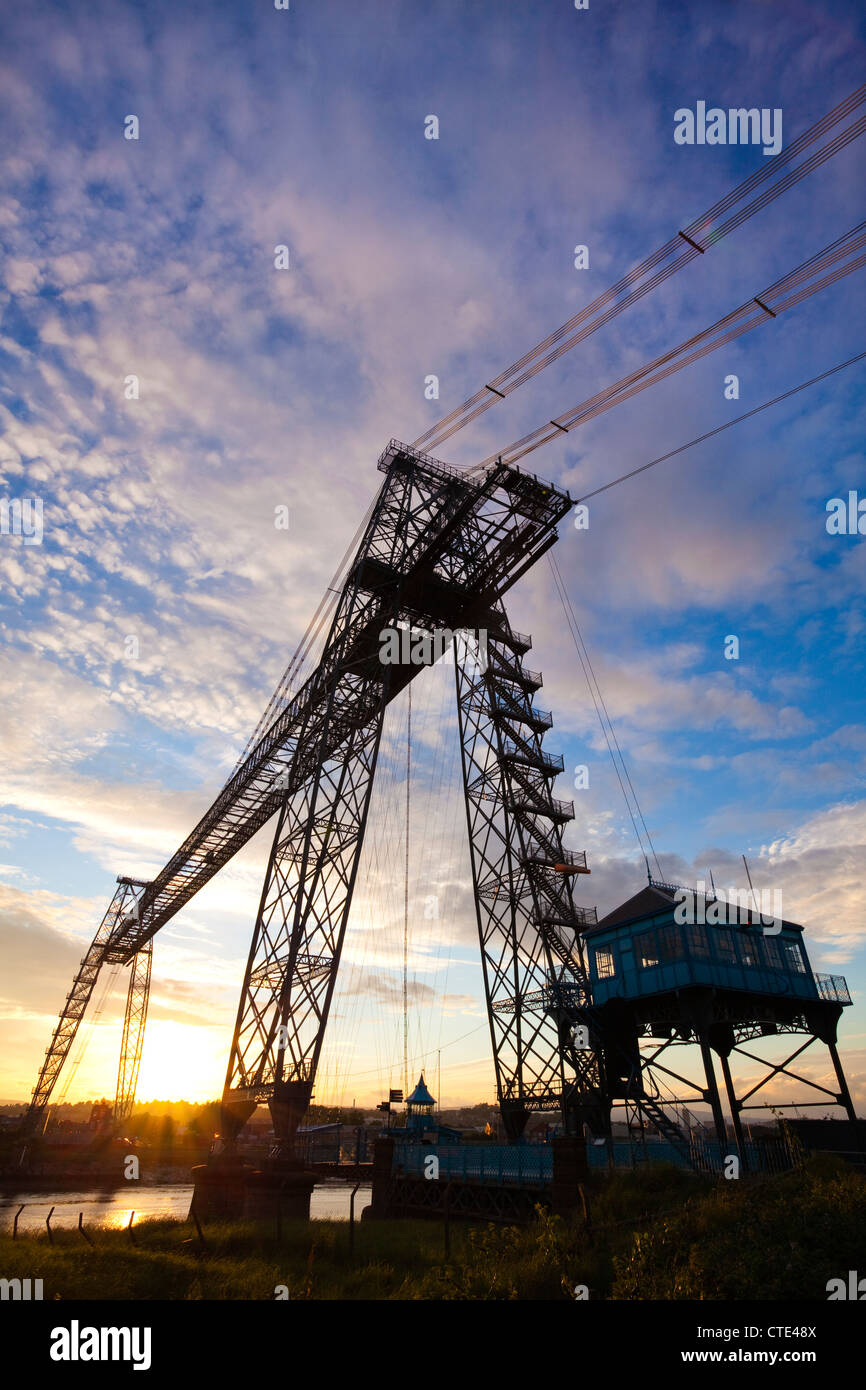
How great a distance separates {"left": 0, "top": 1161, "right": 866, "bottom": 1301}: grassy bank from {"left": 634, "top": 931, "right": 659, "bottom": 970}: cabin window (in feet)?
28.3

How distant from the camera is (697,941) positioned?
69.4ft

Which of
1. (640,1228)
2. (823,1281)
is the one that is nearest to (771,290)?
(823,1281)

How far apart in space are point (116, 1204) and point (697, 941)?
125 ft

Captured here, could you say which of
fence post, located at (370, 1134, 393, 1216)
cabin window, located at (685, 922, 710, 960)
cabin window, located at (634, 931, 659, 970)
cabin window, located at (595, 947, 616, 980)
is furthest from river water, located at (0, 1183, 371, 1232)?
cabin window, located at (685, 922, 710, 960)

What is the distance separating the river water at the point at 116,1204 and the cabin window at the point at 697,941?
1860cm

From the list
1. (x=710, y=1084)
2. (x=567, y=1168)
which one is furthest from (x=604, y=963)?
(x=567, y=1168)

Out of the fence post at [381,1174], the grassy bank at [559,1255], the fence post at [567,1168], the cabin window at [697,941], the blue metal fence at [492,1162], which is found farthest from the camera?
the fence post at [381,1174]

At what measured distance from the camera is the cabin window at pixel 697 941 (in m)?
20.9

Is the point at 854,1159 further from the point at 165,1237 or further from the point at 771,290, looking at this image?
the point at 771,290

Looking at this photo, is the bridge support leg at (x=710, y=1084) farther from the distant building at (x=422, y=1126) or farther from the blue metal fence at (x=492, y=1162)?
the distant building at (x=422, y=1126)

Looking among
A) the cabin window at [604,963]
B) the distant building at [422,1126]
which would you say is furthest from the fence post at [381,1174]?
the cabin window at [604,963]

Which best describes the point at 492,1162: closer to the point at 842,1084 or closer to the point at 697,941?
the point at 697,941

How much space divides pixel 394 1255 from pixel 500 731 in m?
19.2
